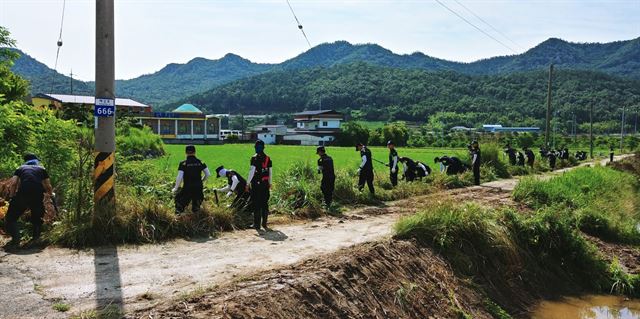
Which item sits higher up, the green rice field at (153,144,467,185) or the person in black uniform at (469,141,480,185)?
the person in black uniform at (469,141,480,185)

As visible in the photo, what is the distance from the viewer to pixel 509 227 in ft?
37.0

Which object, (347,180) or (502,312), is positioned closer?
Answer: (502,312)

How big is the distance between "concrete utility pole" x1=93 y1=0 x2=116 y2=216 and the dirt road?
109cm

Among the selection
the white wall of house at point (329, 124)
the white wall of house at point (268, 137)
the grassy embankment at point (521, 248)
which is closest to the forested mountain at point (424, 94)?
the white wall of house at point (329, 124)

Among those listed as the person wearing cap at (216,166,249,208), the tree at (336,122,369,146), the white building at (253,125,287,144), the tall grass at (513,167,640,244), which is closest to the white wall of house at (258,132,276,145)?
the white building at (253,125,287,144)

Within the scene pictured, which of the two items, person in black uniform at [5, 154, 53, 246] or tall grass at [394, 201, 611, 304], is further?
tall grass at [394, 201, 611, 304]

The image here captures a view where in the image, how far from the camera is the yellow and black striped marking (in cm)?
859

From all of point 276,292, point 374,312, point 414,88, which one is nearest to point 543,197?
point 374,312

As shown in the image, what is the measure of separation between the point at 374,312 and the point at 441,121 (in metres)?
104

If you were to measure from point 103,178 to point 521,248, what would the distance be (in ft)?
27.9

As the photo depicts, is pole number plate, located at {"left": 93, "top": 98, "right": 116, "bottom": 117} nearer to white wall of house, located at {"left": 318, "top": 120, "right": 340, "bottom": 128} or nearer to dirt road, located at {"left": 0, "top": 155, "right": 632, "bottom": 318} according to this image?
dirt road, located at {"left": 0, "top": 155, "right": 632, "bottom": 318}

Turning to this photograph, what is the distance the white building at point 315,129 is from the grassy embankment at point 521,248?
6405cm

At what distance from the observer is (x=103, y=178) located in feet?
28.2

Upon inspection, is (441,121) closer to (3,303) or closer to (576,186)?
(576,186)
